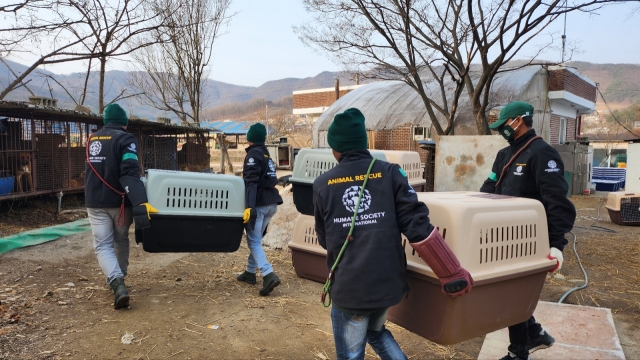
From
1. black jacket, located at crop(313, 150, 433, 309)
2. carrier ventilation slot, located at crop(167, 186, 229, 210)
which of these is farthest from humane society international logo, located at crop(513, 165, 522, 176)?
carrier ventilation slot, located at crop(167, 186, 229, 210)

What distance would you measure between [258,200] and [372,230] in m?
2.85

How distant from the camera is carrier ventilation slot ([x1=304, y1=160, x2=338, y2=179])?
15.6 ft

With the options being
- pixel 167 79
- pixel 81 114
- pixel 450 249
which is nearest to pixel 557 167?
pixel 450 249

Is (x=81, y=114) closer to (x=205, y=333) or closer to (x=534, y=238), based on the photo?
(x=205, y=333)

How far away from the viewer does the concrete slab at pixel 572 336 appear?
341cm

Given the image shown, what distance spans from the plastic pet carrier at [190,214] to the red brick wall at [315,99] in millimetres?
28682

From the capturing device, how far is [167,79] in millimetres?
22406

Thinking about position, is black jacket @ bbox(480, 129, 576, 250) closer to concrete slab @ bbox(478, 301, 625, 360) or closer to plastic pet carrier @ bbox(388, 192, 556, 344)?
plastic pet carrier @ bbox(388, 192, 556, 344)

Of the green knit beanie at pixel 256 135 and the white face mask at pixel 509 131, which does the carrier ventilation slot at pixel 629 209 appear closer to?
the white face mask at pixel 509 131

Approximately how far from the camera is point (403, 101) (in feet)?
67.2

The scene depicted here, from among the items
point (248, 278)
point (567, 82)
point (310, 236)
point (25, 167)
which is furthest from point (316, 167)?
point (567, 82)

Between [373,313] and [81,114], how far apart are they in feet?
30.5

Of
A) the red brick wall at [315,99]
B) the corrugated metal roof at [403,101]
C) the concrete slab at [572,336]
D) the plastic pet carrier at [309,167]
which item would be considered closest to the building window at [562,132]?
the corrugated metal roof at [403,101]

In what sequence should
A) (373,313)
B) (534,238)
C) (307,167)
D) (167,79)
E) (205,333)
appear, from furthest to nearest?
(167,79) < (307,167) < (205,333) < (534,238) < (373,313)
